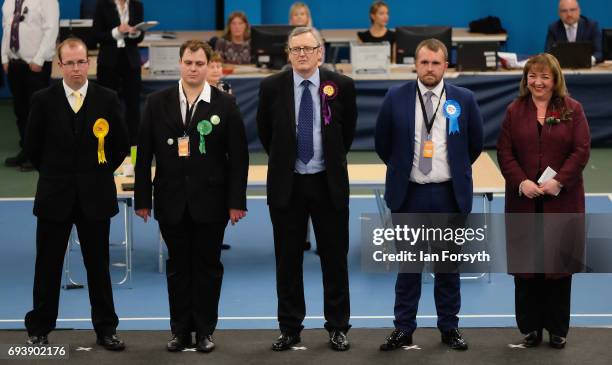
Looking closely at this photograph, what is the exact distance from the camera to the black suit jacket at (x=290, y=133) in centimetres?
622

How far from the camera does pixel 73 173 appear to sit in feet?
20.7

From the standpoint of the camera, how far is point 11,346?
6.41m

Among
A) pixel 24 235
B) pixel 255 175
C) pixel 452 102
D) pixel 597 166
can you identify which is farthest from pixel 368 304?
pixel 597 166

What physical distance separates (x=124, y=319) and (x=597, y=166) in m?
6.23

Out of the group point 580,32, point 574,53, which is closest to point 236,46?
point 574,53

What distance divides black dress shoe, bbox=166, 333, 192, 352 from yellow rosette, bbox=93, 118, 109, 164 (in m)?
1.04

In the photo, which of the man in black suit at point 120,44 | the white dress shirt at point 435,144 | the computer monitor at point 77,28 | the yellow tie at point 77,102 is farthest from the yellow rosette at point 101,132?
the computer monitor at point 77,28

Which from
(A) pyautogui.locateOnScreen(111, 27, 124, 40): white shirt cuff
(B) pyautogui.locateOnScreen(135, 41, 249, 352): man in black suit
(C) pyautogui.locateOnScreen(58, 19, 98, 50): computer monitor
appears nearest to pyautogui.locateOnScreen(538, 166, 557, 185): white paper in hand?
(B) pyautogui.locateOnScreen(135, 41, 249, 352): man in black suit

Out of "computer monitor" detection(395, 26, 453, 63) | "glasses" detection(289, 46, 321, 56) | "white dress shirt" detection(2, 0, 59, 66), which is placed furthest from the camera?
"computer monitor" detection(395, 26, 453, 63)

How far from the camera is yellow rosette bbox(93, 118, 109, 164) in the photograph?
6316 mm

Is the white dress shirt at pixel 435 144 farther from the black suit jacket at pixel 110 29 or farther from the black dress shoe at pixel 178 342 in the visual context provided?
the black suit jacket at pixel 110 29

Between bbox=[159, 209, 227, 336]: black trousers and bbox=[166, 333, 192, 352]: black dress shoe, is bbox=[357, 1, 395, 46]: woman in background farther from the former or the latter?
bbox=[166, 333, 192, 352]: black dress shoe

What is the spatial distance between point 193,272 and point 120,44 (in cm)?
594

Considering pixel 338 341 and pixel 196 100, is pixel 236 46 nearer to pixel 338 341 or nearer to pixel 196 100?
pixel 196 100
